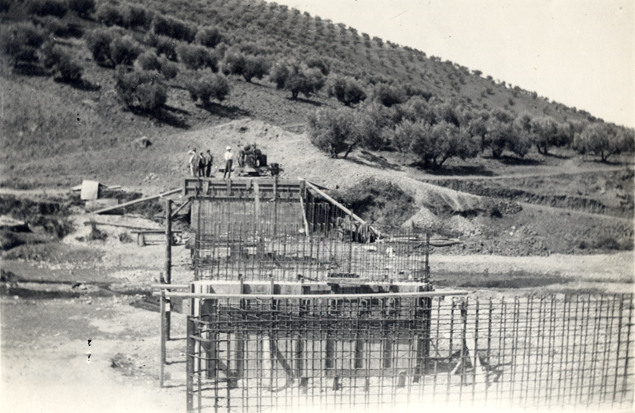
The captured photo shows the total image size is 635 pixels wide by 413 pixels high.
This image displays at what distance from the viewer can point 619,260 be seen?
108 feet

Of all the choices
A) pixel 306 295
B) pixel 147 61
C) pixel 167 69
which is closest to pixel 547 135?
pixel 167 69

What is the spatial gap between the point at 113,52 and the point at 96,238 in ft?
76.4

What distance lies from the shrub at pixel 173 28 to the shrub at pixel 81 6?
4.90 meters

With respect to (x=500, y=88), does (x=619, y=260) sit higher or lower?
lower

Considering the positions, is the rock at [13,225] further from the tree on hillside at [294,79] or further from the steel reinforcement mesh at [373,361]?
the tree on hillside at [294,79]

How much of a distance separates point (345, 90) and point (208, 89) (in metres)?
11.4

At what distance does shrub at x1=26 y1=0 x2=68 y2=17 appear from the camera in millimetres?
51406

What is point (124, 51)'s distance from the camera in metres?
48.3

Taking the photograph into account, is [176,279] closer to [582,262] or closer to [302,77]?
[582,262]

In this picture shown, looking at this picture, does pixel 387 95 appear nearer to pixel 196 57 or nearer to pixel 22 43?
pixel 196 57

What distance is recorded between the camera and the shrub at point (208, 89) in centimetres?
4562

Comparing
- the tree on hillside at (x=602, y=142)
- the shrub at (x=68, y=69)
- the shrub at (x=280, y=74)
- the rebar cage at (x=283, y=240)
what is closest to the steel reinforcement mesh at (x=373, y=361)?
the rebar cage at (x=283, y=240)

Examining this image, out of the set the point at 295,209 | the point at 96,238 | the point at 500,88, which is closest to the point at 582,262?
the point at 295,209

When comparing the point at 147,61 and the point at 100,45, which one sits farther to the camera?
the point at 100,45
